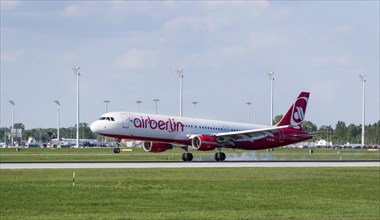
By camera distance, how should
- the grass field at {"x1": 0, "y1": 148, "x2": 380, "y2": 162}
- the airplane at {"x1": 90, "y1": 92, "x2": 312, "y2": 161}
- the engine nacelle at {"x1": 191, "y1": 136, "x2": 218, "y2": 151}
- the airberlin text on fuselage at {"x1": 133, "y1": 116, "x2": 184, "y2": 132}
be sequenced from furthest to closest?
1. the grass field at {"x1": 0, "y1": 148, "x2": 380, "y2": 162}
2. the engine nacelle at {"x1": 191, "y1": 136, "x2": 218, "y2": 151}
3. the airplane at {"x1": 90, "y1": 92, "x2": 312, "y2": 161}
4. the airberlin text on fuselage at {"x1": 133, "y1": 116, "x2": 184, "y2": 132}

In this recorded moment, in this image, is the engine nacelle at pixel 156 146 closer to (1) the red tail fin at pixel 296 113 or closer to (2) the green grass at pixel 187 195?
(1) the red tail fin at pixel 296 113

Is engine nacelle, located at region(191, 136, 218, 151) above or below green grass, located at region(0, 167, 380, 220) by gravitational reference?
above

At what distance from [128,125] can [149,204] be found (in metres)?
39.2

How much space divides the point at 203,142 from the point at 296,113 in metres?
16.3

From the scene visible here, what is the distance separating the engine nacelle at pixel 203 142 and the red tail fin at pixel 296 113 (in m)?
13.2

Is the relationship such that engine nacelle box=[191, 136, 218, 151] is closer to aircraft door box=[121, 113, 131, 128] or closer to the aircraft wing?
the aircraft wing

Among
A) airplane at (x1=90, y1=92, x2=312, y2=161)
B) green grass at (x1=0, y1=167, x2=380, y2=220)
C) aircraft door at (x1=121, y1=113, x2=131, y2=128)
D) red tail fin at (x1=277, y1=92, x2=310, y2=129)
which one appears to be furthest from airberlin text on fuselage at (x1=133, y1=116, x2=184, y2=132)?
green grass at (x1=0, y1=167, x2=380, y2=220)

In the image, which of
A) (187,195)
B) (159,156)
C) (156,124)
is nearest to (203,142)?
(156,124)

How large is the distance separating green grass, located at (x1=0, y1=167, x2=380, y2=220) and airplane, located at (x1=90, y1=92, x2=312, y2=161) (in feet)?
68.5

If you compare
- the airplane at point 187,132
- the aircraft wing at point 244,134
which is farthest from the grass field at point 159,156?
the aircraft wing at point 244,134

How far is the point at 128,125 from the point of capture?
69938mm

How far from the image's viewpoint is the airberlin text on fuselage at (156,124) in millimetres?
70188

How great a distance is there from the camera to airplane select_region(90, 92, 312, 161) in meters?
70.4

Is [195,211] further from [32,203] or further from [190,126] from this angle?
[190,126]
